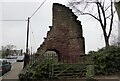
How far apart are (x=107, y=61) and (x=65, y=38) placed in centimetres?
770

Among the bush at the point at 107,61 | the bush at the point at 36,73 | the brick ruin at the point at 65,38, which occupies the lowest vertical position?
the bush at the point at 36,73

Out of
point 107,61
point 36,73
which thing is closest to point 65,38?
point 107,61

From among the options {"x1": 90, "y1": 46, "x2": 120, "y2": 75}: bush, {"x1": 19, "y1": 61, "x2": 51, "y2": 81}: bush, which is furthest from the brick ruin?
{"x1": 19, "y1": 61, "x2": 51, "y2": 81}: bush

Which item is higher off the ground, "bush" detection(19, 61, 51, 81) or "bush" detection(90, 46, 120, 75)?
"bush" detection(90, 46, 120, 75)

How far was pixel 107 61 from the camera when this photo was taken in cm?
2152

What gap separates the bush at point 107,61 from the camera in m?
21.1

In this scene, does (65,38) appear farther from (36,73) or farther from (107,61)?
(36,73)

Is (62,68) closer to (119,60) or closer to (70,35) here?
(119,60)

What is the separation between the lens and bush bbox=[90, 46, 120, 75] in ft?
69.2

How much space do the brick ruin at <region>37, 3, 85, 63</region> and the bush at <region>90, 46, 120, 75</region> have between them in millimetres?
5003

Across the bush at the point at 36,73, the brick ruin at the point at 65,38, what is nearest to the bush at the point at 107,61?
the bush at the point at 36,73

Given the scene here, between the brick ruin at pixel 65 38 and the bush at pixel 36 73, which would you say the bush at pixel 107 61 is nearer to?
the bush at pixel 36 73

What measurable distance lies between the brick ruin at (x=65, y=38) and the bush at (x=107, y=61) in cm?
500

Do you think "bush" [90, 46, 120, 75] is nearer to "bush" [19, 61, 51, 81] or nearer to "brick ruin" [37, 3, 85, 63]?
"bush" [19, 61, 51, 81]
